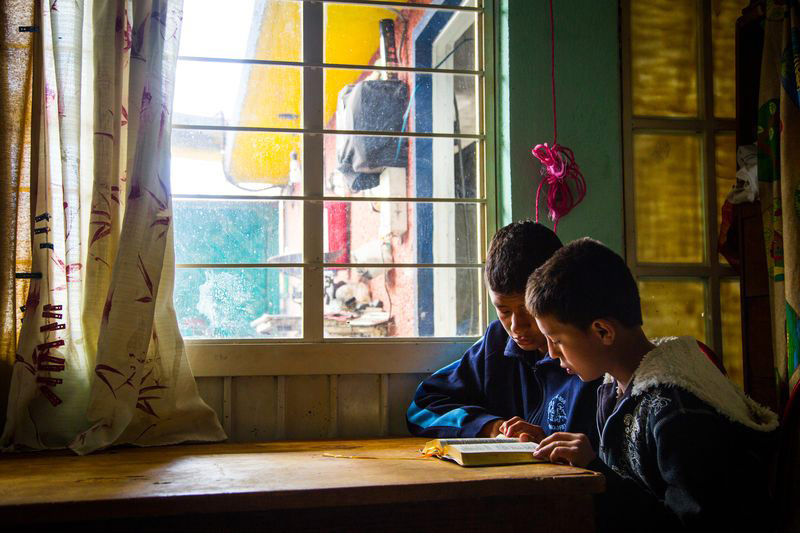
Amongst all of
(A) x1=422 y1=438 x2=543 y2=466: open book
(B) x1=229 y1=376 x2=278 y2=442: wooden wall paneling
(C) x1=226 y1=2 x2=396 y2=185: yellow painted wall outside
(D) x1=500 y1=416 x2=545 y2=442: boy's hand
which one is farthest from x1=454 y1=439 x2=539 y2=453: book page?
(C) x1=226 y1=2 x2=396 y2=185: yellow painted wall outside

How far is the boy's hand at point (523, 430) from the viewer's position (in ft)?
5.10

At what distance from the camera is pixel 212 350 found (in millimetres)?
1903

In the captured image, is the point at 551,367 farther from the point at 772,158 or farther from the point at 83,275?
the point at 83,275

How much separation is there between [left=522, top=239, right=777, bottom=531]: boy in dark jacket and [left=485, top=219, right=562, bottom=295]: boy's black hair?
192 millimetres

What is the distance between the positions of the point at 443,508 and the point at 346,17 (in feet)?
4.83

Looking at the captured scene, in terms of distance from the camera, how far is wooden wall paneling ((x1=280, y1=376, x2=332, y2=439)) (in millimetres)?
1950

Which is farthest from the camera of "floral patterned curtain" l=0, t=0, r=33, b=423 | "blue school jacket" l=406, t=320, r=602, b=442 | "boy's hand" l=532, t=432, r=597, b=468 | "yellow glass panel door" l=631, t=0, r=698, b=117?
"yellow glass panel door" l=631, t=0, r=698, b=117

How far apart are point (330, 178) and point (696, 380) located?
1.18m

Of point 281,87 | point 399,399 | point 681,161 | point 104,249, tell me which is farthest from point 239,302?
point 681,161

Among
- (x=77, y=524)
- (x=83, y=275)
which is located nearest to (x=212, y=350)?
(x=83, y=275)

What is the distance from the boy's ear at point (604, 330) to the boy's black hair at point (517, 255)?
29 cm

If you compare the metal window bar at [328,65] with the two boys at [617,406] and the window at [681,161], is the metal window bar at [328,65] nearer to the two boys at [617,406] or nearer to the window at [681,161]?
the window at [681,161]

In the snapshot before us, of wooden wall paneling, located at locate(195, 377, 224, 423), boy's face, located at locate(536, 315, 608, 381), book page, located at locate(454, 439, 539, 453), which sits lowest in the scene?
book page, located at locate(454, 439, 539, 453)

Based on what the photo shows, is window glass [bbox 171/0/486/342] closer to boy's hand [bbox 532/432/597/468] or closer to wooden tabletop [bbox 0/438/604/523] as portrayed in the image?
wooden tabletop [bbox 0/438/604/523]
